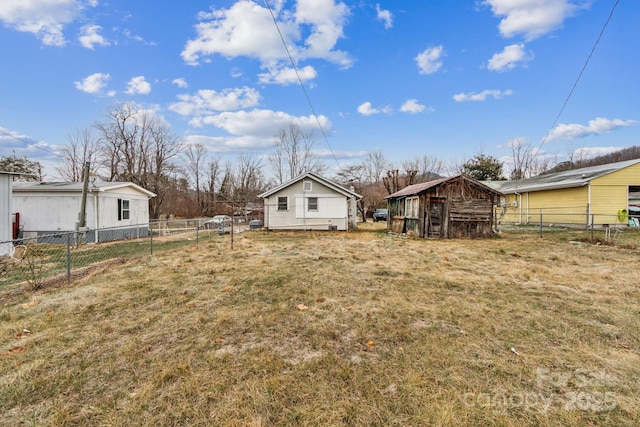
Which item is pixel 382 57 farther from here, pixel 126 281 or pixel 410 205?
pixel 126 281

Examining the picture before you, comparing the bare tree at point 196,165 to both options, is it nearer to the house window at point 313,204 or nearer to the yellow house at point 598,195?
the house window at point 313,204

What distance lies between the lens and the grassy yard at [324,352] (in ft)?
7.08

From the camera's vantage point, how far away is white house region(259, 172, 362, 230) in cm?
1952

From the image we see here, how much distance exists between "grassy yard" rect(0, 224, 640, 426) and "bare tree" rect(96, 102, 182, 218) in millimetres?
28539

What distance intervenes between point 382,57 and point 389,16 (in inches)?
120

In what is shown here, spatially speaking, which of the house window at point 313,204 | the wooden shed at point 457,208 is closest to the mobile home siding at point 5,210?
the house window at point 313,204

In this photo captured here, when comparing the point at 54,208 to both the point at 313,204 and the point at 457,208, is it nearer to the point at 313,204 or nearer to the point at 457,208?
the point at 313,204

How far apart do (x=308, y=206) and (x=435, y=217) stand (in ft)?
27.5

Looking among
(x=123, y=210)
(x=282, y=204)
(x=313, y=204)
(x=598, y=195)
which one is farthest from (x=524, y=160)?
(x=123, y=210)

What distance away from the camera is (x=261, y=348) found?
3.16 meters

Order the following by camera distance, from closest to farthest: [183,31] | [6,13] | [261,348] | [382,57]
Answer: [261,348] < [6,13] < [183,31] < [382,57]

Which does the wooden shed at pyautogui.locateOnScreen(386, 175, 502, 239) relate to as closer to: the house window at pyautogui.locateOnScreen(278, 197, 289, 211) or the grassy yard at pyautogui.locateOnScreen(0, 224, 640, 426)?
the grassy yard at pyautogui.locateOnScreen(0, 224, 640, 426)

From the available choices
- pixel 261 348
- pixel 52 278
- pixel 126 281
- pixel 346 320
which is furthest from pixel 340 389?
pixel 52 278

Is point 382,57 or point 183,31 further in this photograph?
point 382,57
